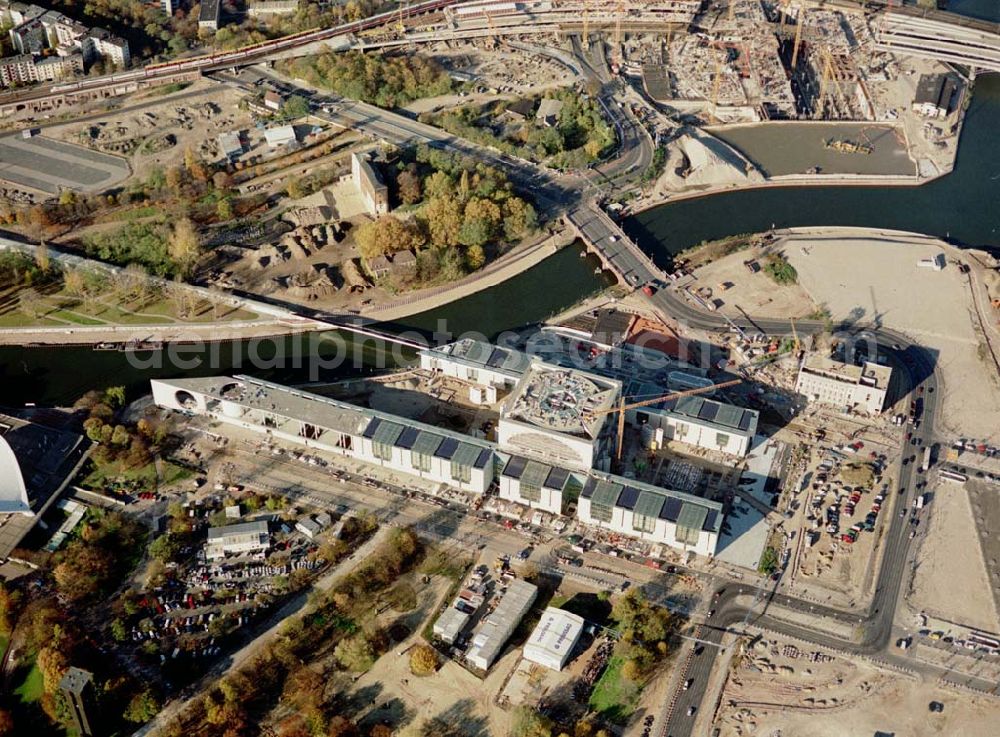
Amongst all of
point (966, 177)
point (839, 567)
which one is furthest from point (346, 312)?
point (966, 177)

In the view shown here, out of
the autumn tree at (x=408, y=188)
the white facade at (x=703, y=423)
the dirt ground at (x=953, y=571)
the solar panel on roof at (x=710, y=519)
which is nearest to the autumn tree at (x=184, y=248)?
the autumn tree at (x=408, y=188)

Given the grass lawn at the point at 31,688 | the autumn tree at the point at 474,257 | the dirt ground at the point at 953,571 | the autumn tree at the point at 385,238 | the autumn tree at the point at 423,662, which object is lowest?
the grass lawn at the point at 31,688

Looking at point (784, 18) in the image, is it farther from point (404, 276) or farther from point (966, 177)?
point (404, 276)

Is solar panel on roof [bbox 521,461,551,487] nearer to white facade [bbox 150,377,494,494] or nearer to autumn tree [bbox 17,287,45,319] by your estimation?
white facade [bbox 150,377,494,494]

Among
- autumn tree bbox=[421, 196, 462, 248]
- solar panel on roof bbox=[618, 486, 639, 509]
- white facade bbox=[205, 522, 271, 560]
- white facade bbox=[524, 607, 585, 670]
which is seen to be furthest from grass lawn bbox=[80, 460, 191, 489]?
autumn tree bbox=[421, 196, 462, 248]

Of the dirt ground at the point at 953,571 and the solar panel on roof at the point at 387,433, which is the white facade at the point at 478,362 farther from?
the dirt ground at the point at 953,571

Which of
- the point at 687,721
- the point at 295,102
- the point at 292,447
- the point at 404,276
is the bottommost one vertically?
the point at 687,721
